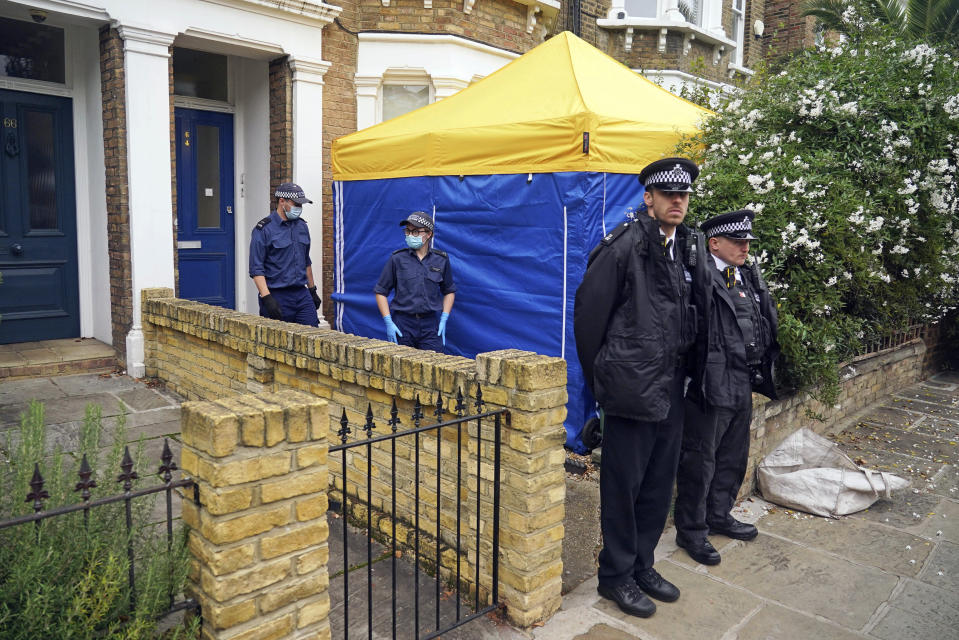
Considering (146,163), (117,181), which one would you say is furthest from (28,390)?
(146,163)

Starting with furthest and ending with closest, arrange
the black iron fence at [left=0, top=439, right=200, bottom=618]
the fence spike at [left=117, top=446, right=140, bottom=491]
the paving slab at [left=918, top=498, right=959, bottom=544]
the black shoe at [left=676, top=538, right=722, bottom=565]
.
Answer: the paving slab at [left=918, top=498, right=959, bottom=544], the black shoe at [left=676, top=538, right=722, bottom=565], the fence spike at [left=117, top=446, right=140, bottom=491], the black iron fence at [left=0, top=439, right=200, bottom=618]

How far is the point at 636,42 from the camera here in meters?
11.8

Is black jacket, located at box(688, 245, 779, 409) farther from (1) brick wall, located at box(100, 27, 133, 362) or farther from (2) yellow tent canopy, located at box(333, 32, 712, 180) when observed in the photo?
(1) brick wall, located at box(100, 27, 133, 362)

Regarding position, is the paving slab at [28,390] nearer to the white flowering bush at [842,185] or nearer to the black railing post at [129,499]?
the black railing post at [129,499]

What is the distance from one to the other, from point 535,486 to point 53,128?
660 cm

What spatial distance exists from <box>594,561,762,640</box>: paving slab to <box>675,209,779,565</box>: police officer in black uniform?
0.26m

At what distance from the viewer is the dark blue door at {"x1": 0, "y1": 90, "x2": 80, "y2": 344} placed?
6.87 m

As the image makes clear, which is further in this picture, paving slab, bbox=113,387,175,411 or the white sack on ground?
paving slab, bbox=113,387,175,411

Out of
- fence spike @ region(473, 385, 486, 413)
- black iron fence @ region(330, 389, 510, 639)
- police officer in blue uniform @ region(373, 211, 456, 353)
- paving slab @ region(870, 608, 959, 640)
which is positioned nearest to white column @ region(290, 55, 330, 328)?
police officer in blue uniform @ region(373, 211, 456, 353)

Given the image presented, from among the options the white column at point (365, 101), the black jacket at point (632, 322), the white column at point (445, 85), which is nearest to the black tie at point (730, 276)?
the black jacket at point (632, 322)

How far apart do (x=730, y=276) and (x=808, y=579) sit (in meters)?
1.66

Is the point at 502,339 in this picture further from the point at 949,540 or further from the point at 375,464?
the point at 949,540

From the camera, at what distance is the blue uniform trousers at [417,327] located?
19.7ft

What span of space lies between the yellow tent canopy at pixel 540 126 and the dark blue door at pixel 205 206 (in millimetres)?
2236
